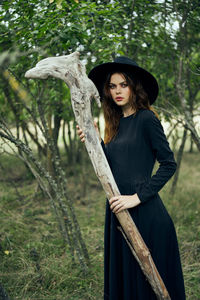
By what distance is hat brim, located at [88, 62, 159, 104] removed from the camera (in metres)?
1.98

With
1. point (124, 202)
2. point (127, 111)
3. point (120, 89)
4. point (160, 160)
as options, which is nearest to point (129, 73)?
point (120, 89)

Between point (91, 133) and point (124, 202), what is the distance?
0.53m

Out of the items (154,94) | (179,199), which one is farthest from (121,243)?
(179,199)

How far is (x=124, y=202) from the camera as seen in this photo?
188 cm

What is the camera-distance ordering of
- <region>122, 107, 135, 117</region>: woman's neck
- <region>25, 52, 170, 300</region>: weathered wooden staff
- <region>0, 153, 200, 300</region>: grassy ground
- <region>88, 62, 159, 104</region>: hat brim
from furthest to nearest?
<region>0, 153, 200, 300</region>: grassy ground → <region>122, 107, 135, 117</region>: woman's neck → <region>88, 62, 159, 104</region>: hat brim → <region>25, 52, 170, 300</region>: weathered wooden staff

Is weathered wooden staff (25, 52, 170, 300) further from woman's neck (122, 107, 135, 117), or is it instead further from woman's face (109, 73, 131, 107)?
woman's neck (122, 107, 135, 117)

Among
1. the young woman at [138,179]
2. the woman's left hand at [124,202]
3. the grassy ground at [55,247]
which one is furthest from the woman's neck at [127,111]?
the grassy ground at [55,247]

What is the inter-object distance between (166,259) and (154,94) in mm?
1223

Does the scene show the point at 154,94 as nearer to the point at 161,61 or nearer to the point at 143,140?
the point at 143,140

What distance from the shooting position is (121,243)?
6.78 ft

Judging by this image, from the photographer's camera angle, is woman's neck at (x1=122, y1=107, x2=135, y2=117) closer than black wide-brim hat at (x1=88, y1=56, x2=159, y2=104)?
No

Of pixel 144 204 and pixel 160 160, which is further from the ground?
pixel 160 160

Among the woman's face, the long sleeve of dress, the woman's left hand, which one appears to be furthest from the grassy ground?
the woman's face

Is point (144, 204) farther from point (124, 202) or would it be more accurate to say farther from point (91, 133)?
point (91, 133)
